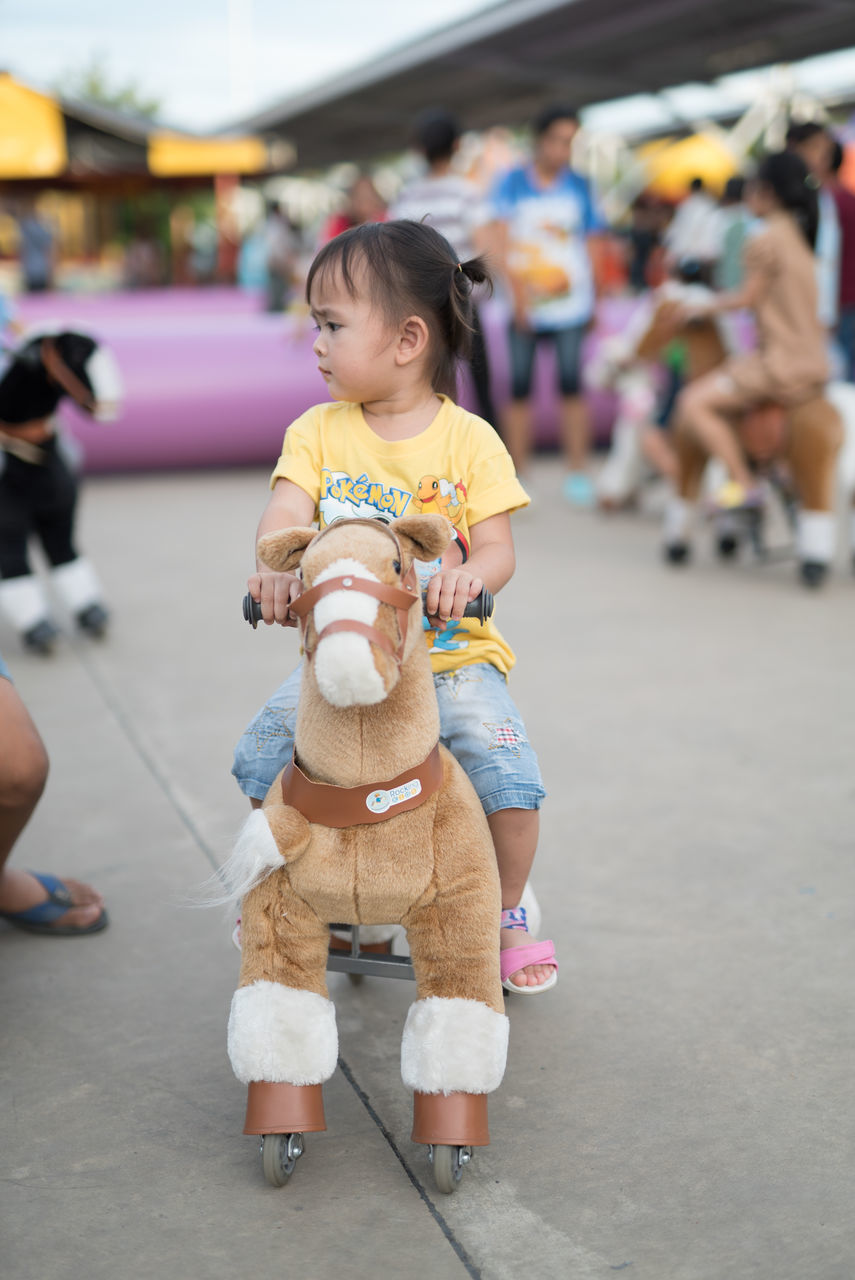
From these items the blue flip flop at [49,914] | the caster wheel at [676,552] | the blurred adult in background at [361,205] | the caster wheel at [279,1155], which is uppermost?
the blurred adult in background at [361,205]

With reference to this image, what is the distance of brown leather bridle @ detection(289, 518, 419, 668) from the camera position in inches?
66.4

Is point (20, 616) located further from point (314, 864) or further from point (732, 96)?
point (732, 96)

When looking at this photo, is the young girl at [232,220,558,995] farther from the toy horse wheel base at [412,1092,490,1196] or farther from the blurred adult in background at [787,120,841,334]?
the blurred adult in background at [787,120,841,334]

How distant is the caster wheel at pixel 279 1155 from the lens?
1.84 metres

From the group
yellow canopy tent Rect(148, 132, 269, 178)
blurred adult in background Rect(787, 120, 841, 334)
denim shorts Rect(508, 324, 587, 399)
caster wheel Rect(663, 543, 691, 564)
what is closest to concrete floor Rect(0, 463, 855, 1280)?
caster wheel Rect(663, 543, 691, 564)

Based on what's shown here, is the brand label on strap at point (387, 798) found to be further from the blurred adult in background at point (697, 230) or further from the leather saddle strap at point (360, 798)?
the blurred adult in background at point (697, 230)

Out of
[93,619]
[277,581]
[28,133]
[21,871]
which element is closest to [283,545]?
[277,581]

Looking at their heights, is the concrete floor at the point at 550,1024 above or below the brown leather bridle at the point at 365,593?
below

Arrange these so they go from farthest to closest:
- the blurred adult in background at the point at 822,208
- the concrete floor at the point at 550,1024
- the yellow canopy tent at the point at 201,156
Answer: the yellow canopy tent at the point at 201,156 < the blurred adult in background at the point at 822,208 < the concrete floor at the point at 550,1024

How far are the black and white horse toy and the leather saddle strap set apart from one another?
2.94 meters

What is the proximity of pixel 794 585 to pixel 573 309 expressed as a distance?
2.39 metres

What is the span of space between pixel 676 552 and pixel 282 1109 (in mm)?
4479

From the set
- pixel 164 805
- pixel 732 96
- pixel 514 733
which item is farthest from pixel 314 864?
pixel 732 96

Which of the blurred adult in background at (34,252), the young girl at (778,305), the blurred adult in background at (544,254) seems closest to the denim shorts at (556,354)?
the blurred adult in background at (544,254)
